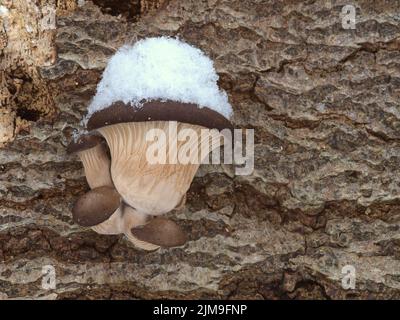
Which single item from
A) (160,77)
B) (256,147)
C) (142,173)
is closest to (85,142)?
(142,173)

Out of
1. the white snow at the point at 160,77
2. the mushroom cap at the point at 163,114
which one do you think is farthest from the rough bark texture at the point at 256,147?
the mushroom cap at the point at 163,114

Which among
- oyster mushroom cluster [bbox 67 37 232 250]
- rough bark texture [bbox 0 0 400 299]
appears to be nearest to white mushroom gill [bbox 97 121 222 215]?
oyster mushroom cluster [bbox 67 37 232 250]

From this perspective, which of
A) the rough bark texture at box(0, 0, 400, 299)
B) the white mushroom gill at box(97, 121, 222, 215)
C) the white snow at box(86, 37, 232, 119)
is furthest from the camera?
the rough bark texture at box(0, 0, 400, 299)

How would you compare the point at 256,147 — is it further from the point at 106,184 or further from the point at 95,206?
the point at 95,206

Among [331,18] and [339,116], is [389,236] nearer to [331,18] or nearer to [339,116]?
[339,116]

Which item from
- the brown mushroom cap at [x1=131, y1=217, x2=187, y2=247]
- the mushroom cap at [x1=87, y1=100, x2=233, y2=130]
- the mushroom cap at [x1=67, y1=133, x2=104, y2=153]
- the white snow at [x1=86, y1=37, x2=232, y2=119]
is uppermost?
the white snow at [x1=86, y1=37, x2=232, y2=119]

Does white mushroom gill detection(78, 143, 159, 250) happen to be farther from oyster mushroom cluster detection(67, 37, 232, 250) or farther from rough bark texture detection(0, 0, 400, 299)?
rough bark texture detection(0, 0, 400, 299)

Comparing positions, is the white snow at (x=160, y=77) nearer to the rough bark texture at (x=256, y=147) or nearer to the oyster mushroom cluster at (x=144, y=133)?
the oyster mushroom cluster at (x=144, y=133)

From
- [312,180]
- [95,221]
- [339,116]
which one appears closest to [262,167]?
[312,180]
